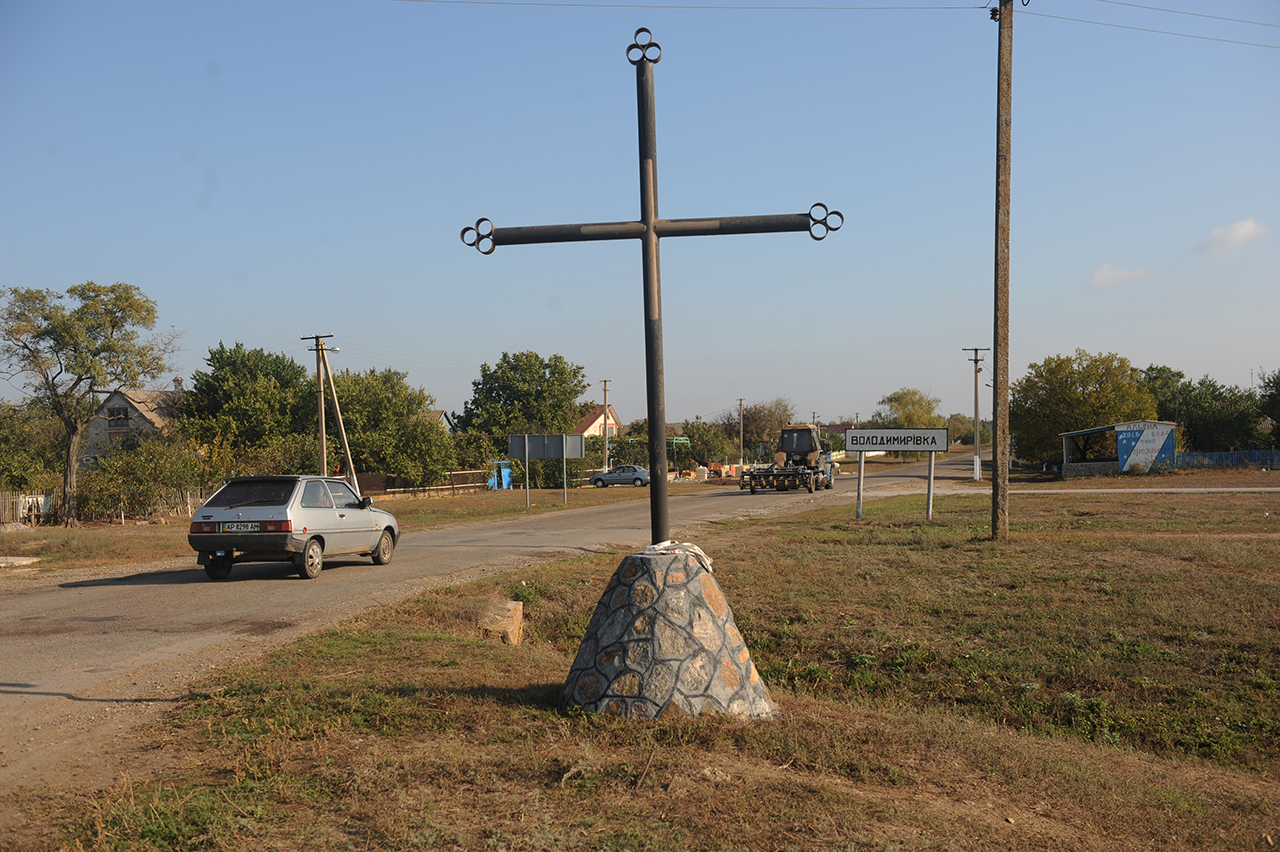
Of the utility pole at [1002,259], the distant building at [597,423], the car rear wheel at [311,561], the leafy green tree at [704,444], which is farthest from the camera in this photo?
the distant building at [597,423]

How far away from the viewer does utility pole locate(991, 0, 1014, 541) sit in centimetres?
1577

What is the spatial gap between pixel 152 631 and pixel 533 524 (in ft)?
52.9

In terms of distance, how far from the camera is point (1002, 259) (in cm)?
1603

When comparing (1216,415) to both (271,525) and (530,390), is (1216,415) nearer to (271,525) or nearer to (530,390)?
(530,390)

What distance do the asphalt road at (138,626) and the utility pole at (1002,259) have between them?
22.8ft

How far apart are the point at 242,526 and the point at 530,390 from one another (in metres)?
67.7

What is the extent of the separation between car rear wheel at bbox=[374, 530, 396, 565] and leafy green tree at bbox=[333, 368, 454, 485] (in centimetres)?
3152

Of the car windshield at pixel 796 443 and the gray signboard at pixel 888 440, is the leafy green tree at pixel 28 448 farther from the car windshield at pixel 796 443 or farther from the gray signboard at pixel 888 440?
the car windshield at pixel 796 443

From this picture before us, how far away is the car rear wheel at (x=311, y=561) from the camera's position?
12.9 meters

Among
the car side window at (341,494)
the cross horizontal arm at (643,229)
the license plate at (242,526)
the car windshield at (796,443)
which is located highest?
the cross horizontal arm at (643,229)

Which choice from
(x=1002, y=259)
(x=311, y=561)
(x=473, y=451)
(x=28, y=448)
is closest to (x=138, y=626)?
(x=311, y=561)

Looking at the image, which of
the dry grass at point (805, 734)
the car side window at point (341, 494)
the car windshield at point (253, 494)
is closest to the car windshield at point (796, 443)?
the dry grass at point (805, 734)

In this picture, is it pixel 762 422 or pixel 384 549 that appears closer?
pixel 384 549

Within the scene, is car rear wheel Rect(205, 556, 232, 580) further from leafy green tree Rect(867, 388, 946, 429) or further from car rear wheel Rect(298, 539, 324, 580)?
leafy green tree Rect(867, 388, 946, 429)
